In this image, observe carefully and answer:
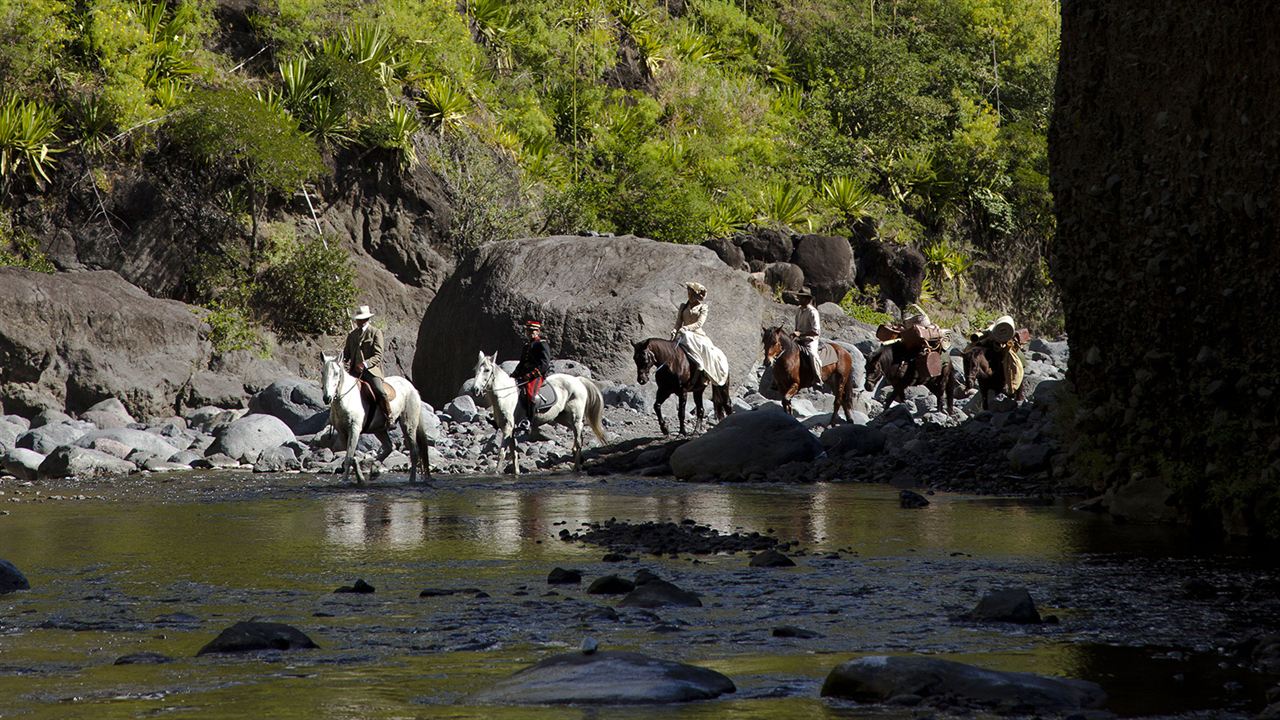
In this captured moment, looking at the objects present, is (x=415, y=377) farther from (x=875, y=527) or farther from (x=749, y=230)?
(x=875, y=527)

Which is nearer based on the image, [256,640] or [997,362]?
[256,640]

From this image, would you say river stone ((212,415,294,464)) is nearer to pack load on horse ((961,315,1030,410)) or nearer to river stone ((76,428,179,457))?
river stone ((76,428,179,457))

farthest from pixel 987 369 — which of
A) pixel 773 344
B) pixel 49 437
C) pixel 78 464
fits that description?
pixel 49 437

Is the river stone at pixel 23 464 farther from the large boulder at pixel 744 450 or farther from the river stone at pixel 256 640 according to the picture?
the river stone at pixel 256 640

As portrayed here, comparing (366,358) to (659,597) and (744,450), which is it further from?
(659,597)

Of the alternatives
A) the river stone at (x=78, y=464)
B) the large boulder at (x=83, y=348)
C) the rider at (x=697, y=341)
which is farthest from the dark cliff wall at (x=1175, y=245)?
the large boulder at (x=83, y=348)

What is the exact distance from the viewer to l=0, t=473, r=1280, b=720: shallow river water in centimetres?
485

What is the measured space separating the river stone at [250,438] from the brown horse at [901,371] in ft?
30.6

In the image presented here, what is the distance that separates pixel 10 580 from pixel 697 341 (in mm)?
14075

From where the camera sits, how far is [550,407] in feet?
57.2

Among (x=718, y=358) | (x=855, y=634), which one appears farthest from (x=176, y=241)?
(x=855, y=634)

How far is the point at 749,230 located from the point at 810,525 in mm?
26882

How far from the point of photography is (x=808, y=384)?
21641 millimetres

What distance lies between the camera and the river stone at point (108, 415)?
2223cm
